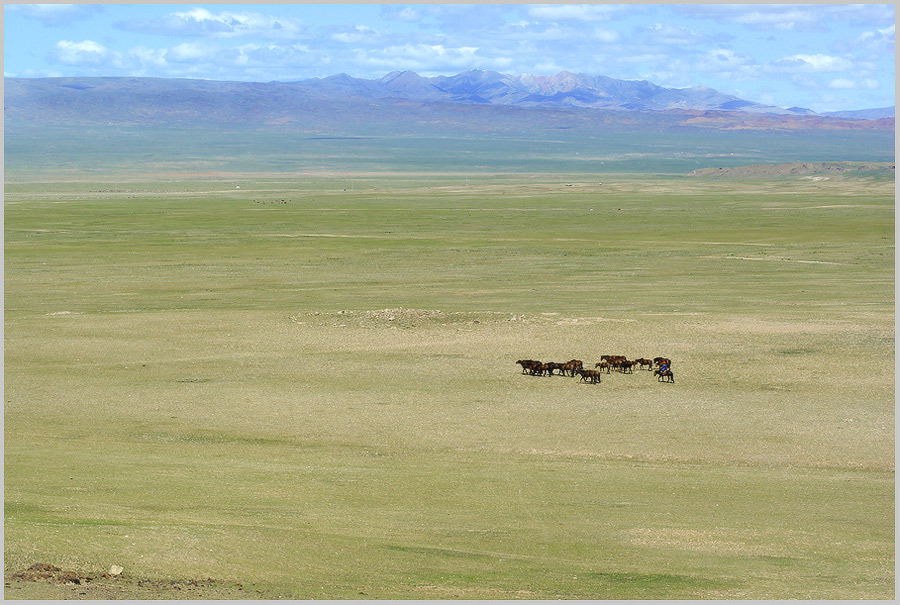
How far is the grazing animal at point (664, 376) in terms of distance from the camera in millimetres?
30466

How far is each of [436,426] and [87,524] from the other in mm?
10143

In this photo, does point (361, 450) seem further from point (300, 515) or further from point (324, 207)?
point (324, 207)

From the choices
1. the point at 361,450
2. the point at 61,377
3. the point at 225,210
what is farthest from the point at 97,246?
the point at 361,450

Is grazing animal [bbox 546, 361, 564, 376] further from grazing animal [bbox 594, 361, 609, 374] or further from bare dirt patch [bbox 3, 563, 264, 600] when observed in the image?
bare dirt patch [bbox 3, 563, 264, 600]

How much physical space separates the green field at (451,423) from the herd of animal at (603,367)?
1.36ft

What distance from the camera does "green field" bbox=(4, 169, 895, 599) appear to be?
16109mm

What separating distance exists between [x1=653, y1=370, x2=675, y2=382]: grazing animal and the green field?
11.1 inches

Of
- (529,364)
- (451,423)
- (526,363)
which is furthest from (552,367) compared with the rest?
(451,423)

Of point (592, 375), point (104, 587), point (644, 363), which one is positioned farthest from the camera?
point (644, 363)

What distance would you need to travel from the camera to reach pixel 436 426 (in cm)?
2553

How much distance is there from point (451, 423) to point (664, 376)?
8.00 metres

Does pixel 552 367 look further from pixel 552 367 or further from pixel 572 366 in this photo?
pixel 572 366

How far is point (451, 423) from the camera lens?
2588 centimetres

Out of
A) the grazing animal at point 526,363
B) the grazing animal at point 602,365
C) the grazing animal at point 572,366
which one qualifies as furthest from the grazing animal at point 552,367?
the grazing animal at point 602,365
